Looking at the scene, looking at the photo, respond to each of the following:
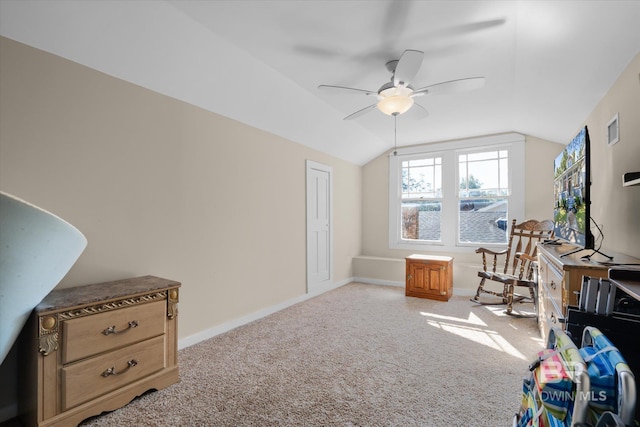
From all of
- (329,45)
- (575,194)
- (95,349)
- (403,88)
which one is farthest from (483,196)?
(95,349)

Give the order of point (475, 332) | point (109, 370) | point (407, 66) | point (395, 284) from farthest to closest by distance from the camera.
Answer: point (395, 284), point (475, 332), point (407, 66), point (109, 370)

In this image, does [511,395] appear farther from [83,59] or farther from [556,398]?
[83,59]

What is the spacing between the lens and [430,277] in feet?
14.6

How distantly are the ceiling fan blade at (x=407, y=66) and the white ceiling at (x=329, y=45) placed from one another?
30cm

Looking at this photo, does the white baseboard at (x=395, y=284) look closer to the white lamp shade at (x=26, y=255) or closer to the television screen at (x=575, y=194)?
the television screen at (x=575, y=194)

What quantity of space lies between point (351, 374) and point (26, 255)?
2119 mm

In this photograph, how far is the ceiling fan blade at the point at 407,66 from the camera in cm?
197

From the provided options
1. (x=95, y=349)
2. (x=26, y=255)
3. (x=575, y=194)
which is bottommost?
(x=95, y=349)

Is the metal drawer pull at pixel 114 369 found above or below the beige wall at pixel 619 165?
below

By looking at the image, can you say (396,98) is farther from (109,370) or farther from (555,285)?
(109,370)

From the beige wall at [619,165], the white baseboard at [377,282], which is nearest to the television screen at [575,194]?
the beige wall at [619,165]

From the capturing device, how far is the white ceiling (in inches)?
75.1

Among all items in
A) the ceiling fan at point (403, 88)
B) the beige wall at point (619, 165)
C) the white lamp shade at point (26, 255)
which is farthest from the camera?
the ceiling fan at point (403, 88)

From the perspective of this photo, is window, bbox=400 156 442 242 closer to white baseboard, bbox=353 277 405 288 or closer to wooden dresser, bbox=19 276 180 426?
white baseboard, bbox=353 277 405 288
